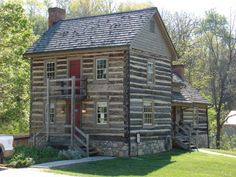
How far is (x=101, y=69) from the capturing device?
92.5 ft

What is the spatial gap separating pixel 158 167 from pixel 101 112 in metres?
6.61

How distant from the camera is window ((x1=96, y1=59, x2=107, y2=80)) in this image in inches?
1107

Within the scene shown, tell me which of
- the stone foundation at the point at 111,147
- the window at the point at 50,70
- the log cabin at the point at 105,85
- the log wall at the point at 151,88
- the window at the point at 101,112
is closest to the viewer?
the stone foundation at the point at 111,147

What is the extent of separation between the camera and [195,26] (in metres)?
60.6

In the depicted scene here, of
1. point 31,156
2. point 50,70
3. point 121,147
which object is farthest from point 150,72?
point 31,156

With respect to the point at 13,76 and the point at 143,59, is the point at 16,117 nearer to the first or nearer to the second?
the point at 13,76

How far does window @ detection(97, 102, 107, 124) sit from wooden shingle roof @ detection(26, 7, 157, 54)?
3.47 meters

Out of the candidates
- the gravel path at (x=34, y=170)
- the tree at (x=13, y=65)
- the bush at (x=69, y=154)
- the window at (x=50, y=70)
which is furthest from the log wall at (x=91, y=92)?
the tree at (x=13, y=65)

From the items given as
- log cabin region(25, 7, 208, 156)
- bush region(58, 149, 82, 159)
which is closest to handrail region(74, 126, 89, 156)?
log cabin region(25, 7, 208, 156)

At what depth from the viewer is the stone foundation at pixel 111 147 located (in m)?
26.8

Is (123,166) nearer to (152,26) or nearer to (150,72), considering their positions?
(150,72)

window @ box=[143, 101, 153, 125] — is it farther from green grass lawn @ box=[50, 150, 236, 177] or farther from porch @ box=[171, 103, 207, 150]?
porch @ box=[171, 103, 207, 150]

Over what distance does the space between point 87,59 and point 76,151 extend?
5.98 m

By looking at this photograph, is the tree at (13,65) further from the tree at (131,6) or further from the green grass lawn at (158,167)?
the tree at (131,6)
